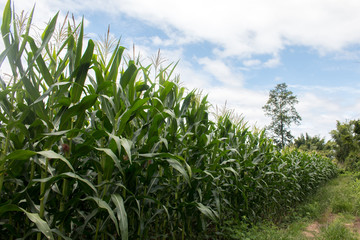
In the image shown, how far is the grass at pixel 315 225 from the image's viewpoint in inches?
153

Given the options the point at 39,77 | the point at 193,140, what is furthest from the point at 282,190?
the point at 39,77

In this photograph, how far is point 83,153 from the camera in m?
1.72

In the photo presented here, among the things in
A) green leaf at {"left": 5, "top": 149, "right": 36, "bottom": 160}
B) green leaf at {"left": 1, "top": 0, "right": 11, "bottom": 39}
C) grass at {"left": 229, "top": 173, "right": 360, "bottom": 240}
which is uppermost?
green leaf at {"left": 1, "top": 0, "right": 11, "bottom": 39}

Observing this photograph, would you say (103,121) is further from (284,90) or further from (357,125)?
(284,90)

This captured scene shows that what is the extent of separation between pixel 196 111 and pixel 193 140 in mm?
397

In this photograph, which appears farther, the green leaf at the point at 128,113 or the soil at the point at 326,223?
the soil at the point at 326,223

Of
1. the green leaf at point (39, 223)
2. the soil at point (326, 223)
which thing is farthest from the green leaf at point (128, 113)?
the soil at point (326, 223)

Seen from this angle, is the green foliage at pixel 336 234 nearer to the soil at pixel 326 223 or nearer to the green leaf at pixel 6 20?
the soil at pixel 326 223

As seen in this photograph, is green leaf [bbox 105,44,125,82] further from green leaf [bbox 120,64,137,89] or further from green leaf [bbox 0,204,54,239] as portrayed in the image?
green leaf [bbox 0,204,54,239]

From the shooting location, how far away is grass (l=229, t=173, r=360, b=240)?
12.8ft

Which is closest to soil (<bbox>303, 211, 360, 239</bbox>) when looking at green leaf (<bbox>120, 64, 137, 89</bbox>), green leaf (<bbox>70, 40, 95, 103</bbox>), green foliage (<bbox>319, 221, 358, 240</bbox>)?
green foliage (<bbox>319, 221, 358, 240</bbox>)

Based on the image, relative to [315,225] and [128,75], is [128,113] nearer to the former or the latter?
[128,75]

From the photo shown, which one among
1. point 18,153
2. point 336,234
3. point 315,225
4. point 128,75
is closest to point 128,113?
point 128,75

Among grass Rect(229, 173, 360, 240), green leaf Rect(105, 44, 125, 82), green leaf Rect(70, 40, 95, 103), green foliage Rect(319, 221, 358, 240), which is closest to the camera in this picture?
green leaf Rect(70, 40, 95, 103)
